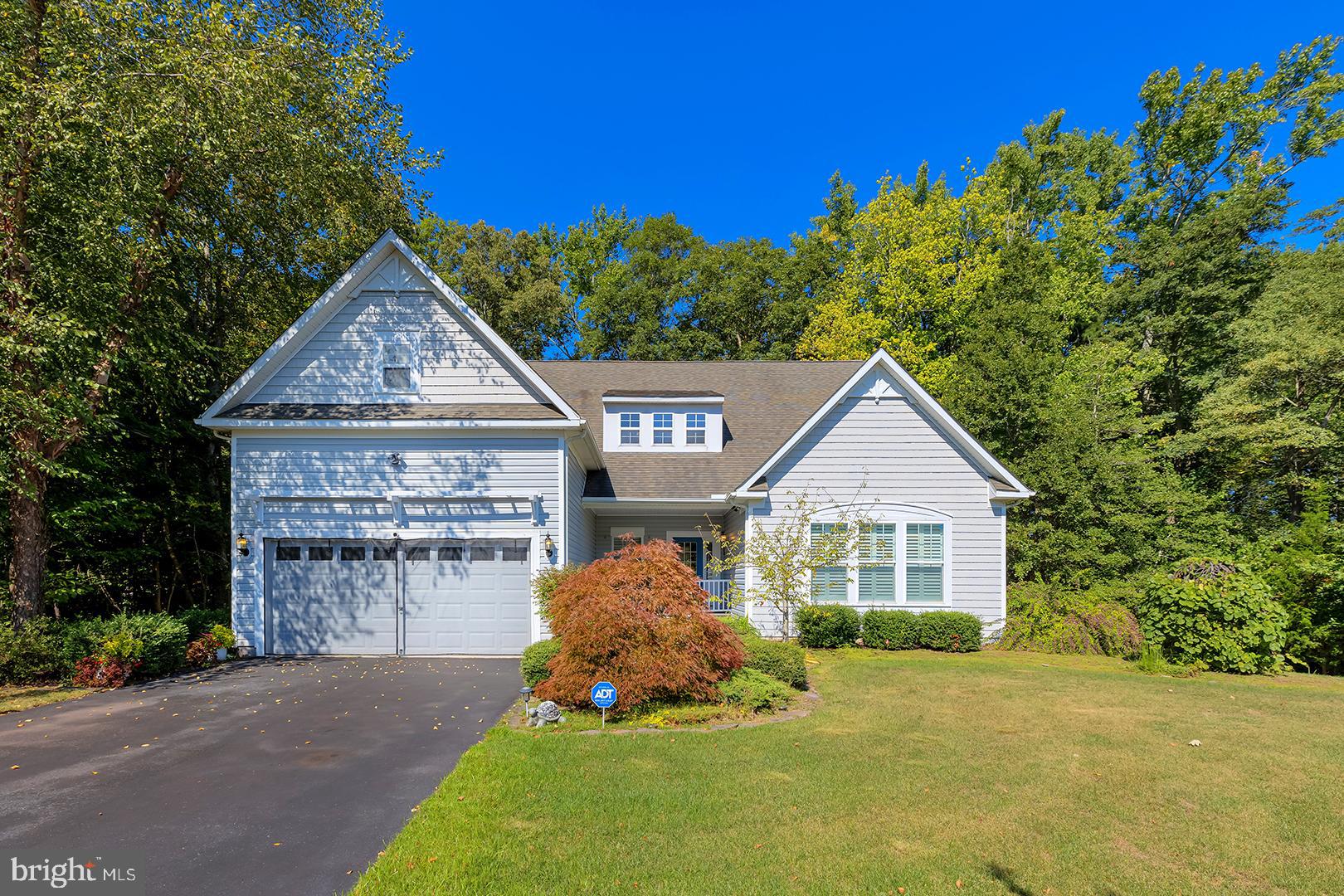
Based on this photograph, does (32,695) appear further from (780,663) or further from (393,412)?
(780,663)

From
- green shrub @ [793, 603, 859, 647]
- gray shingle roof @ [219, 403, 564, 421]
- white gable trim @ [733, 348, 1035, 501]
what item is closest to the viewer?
gray shingle roof @ [219, 403, 564, 421]

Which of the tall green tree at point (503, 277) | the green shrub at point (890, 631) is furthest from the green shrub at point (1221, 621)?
the tall green tree at point (503, 277)

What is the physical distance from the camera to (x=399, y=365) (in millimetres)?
13422

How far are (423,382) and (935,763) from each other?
11.8 metres

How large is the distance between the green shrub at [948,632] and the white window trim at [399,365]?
12373 mm

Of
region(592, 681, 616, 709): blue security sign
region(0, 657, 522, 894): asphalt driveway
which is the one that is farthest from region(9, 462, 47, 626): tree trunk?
region(592, 681, 616, 709): blue security sign

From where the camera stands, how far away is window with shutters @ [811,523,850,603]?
14211 mm

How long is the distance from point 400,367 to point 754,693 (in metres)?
10.0

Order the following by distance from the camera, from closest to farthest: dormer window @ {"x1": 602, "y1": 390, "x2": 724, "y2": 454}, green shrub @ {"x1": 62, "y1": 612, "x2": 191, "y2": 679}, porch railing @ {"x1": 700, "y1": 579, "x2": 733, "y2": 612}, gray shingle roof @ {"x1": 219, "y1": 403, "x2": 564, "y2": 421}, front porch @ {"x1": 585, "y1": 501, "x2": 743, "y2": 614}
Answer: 1. green shrub @ {"x1": 62, "y1": 612, "x2": 191, "y2": 679}
2. gray shingle roof @ {"x1": 219, "y1": 403, "x2": 564, "y2": 421}
3. porch railing @ {"x1": 700, "y1": 579, "x2": 733, "y2": 612}
4. front porch @ {"x1": 585, "y1": 501, "x2": 743, "y2": 614}
5. dormer window @ {"x1": 602, "y1": 390, "x2": 724, "y2": 454}

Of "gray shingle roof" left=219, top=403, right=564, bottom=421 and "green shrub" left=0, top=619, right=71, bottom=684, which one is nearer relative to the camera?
"green shrub" left=0, top=619, right=71, bottom=684

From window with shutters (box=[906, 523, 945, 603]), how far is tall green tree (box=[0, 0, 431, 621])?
1570 centimetres

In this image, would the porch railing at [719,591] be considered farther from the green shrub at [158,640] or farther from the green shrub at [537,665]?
the green shrub at [158,640]

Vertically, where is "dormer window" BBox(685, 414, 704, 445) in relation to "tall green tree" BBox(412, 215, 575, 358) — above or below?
below

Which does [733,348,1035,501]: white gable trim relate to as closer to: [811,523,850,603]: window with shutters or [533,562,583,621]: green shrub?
[811,523,850,603]: window with shutters
